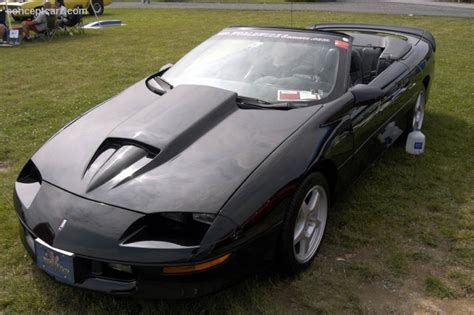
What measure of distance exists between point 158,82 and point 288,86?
1.00 metres

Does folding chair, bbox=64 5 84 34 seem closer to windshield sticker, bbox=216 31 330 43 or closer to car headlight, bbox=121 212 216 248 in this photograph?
windshield sticker, bbox=216 31 330 43

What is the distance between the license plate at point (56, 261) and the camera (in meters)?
2.13

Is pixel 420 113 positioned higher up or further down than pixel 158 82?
further down

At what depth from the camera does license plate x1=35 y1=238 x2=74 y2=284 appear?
2127 mm

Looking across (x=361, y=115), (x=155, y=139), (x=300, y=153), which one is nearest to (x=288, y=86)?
(x=361, y=115)

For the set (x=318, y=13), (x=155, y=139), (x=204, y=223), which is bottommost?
(x=318, y=13)

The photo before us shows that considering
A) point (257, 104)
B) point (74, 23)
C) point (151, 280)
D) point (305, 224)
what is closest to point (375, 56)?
point (257, 104)

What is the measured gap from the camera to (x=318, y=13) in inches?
661

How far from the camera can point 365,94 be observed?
3.14 metres

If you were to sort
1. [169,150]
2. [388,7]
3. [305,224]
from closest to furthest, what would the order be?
1. [169,150]
2. [305,224]
3. [388,7]

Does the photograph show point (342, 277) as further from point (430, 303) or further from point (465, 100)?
point (465, 100)

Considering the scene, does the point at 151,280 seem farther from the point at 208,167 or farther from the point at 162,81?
the point at 162,81

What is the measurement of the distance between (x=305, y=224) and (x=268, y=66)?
122 cm

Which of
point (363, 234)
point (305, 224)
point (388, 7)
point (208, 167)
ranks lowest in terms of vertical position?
point (388, 7)
